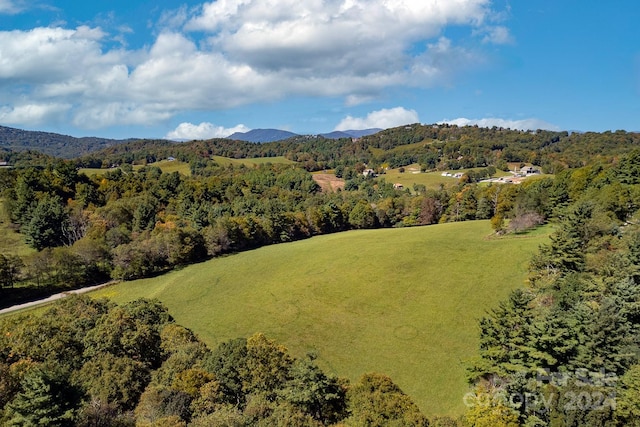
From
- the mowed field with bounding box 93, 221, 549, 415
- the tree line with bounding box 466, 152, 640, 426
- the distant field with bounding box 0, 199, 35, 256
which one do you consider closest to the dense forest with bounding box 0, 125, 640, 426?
the tree line with bounding box 466, 152, 640, 426

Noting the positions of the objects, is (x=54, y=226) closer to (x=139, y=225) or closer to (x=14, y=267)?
(x=139, y=225)

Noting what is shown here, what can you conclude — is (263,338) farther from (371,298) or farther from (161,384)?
(371,298)

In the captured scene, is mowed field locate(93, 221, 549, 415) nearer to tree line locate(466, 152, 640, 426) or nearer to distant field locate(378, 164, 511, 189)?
tree line locate(466, 152, 640, 426)

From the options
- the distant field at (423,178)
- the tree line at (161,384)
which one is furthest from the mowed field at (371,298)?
the distant field at (423,178)

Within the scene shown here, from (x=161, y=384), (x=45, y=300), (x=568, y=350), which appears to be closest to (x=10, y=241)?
(x=45, y=300)

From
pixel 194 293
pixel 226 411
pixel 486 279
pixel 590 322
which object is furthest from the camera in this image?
pixel 194 293

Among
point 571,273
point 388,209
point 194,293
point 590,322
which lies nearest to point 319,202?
point 388,209

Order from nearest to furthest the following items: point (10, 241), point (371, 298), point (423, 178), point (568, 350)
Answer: point (568, 350), point (371, 298), point (10, 241), point (423, 178)

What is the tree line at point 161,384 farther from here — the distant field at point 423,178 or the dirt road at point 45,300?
the distant field at point 423,178

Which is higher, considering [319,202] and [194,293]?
[319,202]
